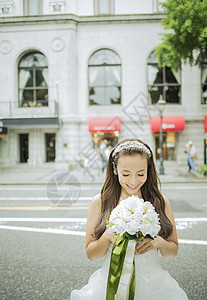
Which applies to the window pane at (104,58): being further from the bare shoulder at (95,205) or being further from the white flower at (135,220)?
the white flower at (135,220)

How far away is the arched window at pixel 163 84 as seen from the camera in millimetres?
19672

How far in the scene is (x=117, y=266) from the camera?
5.30 feet

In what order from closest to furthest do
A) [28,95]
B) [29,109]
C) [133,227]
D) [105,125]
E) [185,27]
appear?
[133,227], [185,27], [105,125], [29,109], [28,95]

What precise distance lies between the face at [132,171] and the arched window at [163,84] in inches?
732

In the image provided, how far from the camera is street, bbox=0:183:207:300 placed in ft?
10.7

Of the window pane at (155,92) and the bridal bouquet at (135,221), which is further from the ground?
the window pane at (155,92)

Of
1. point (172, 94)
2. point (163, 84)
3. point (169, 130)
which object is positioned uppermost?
point (163, 84)

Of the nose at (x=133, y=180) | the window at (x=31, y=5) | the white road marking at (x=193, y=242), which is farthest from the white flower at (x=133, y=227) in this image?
the white road marking at (x=193, y=242)

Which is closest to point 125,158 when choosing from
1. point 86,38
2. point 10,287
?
point 10,287

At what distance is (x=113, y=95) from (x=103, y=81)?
4.61 ft

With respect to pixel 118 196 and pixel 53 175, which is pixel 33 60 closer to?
pixel 53 175

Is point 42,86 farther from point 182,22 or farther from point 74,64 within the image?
point 182,22

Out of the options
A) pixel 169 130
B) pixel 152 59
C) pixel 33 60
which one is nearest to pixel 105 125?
pixel 169 130

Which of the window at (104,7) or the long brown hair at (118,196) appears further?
the window at (104,7)
